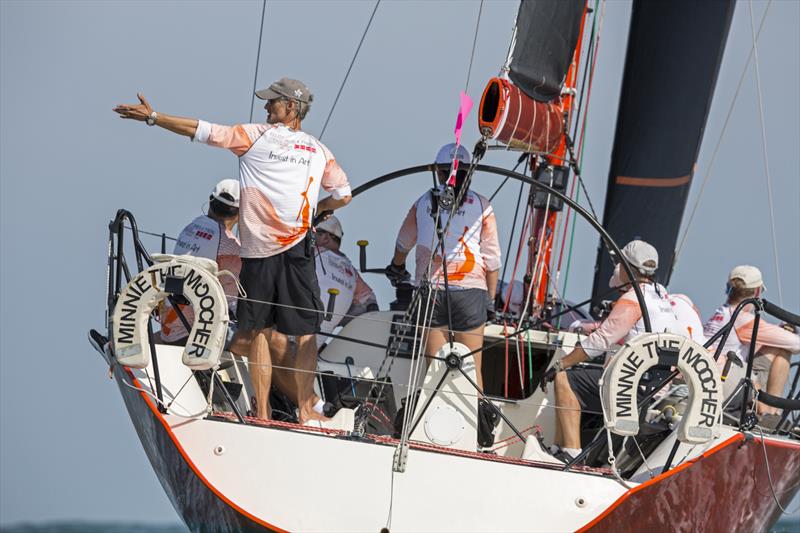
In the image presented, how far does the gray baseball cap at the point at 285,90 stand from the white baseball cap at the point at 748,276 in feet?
7.99

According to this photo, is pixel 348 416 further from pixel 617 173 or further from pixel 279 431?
pixel 617 173

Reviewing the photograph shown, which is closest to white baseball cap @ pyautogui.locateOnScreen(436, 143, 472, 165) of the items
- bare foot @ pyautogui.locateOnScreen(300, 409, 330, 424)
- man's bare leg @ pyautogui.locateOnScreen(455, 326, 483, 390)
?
man's bare leg @ pyautogui.locateOnScreen(455, 326, 483, 390)

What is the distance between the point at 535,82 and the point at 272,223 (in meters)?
2.17

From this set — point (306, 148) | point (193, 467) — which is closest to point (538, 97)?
point (306, 148)

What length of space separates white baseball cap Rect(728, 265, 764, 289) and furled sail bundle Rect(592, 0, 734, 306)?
2.97 meters

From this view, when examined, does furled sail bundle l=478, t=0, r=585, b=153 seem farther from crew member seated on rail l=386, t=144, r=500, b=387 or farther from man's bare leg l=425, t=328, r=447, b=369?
man's bare leg l=425, t=328, r=447, b=369

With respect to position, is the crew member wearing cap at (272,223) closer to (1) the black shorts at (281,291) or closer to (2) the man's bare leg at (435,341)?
(1) the black shorts at (281,291)

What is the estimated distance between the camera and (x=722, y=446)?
235 inches

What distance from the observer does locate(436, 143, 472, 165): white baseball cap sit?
7.20 m

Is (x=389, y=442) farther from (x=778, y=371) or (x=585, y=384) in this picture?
(x=778, y=371)

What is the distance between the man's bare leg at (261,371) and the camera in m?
6.38

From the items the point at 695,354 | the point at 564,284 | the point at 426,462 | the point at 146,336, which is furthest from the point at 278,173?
the point at 564,284

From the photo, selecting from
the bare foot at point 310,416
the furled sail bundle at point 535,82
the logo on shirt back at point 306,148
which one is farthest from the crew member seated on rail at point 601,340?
the logo on shirt back at point 306,148

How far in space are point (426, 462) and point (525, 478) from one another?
0.38m
